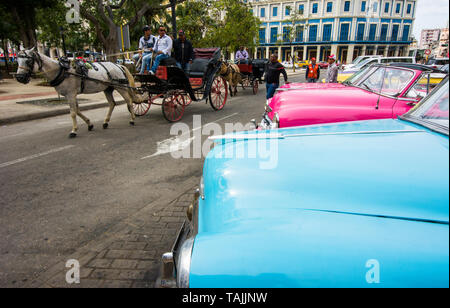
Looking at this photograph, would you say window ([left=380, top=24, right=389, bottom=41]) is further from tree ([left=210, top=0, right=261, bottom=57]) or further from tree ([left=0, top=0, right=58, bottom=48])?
A: tree ([left=0, top=0, right=58, bottom=48])

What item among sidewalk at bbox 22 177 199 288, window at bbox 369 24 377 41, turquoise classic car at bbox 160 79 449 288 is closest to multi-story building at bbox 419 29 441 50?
turquoise classic car at bbox 160 79 449 288

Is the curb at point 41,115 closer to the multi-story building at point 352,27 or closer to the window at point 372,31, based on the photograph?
the multi-story building at point 352,27

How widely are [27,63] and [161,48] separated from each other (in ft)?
11.4

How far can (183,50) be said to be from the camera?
391 inches

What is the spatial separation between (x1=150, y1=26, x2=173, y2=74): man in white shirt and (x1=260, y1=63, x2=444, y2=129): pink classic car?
4452 mm

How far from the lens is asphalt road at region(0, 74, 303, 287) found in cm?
310

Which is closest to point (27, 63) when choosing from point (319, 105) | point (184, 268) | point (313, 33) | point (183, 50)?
point (183, 50)

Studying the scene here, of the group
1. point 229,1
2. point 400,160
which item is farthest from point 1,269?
point 229,1

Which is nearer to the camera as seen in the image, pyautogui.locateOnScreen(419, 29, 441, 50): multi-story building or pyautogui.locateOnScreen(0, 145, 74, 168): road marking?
pyautogui.locateOnScreen(0, 145, 74, 168): road marking

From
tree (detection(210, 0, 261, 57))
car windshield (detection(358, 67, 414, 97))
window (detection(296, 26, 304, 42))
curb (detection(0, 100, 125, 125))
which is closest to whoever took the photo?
car windshield (detection(358, 67, 414, 97))

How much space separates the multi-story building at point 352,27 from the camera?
2323 inches

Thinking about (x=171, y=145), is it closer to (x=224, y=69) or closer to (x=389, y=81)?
(x=389, y=81)

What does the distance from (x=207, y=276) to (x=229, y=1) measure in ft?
93.1

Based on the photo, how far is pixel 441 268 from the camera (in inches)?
43.3
